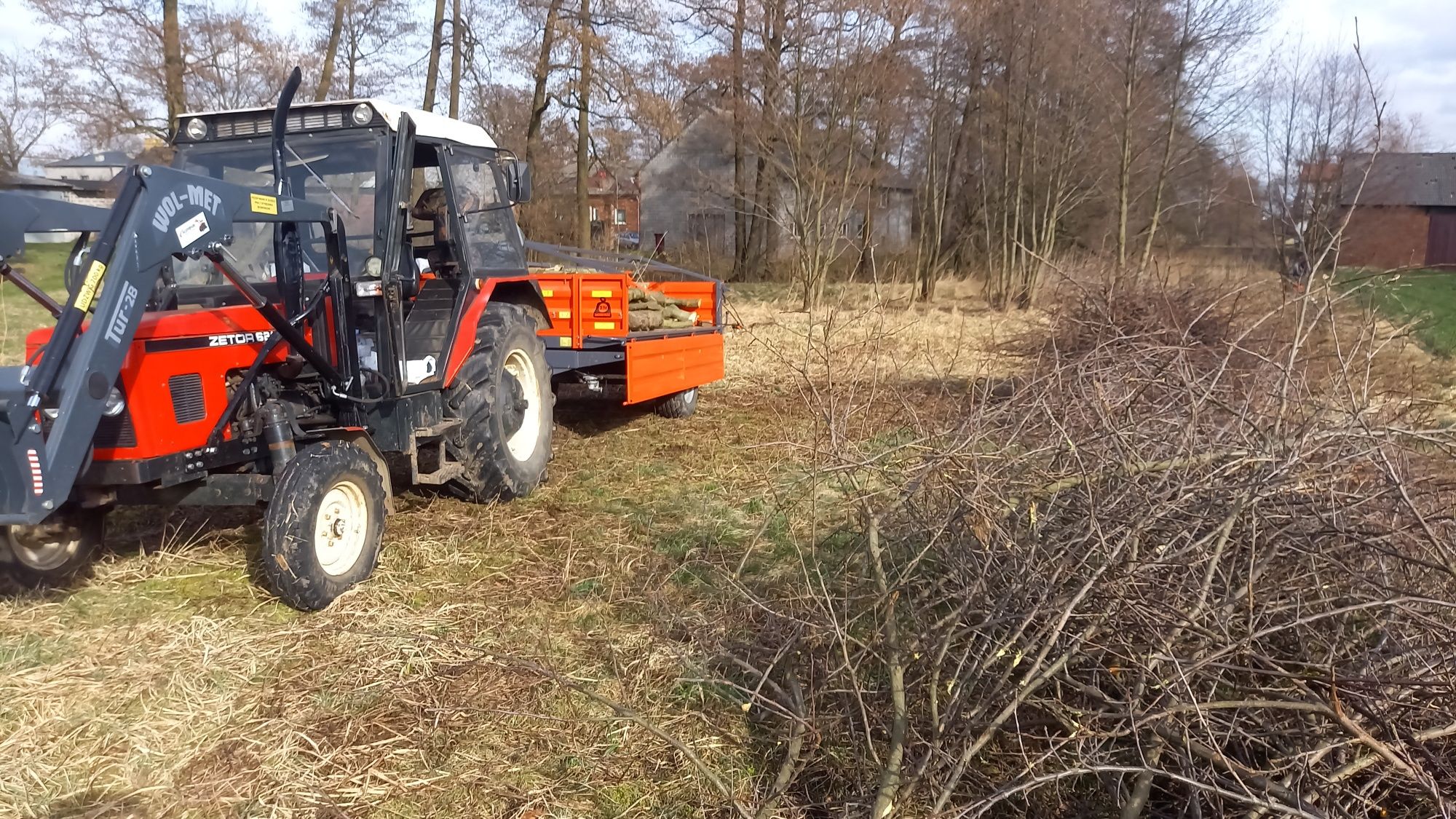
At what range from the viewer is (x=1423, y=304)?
64.9 feet

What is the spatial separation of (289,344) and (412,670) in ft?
5.61

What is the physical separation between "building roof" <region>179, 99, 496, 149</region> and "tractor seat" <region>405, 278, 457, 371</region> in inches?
32.5

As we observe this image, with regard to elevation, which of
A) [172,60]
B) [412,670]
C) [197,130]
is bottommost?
[412,670]

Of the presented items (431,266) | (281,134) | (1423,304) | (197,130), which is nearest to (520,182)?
(431,266)

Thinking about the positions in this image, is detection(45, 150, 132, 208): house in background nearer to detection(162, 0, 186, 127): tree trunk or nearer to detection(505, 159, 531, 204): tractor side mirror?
detection(505, 159, 531, 204): tractor side mirror

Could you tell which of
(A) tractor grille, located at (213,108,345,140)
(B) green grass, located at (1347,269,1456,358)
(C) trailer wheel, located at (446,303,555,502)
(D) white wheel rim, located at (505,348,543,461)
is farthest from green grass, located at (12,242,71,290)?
(B) green grass, located at (1347,269,1456,358)

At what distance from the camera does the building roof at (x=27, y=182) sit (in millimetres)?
3898

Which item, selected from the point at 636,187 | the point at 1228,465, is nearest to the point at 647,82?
the point at 636,187

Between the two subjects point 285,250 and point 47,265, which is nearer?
point 285,250

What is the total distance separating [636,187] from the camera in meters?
29.8

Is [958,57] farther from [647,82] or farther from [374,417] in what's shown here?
[374,417]

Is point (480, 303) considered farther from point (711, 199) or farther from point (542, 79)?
A: point (711, 199)

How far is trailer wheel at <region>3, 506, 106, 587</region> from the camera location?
13.5 feet

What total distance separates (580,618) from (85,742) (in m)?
1.82
